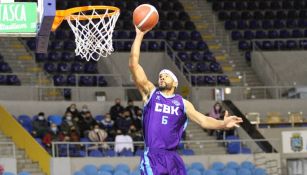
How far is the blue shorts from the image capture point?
916 centimetres

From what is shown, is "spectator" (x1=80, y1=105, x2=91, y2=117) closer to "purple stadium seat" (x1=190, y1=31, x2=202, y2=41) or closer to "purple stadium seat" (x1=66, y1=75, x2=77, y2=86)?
"purple stadium seat" (x1=66, y1=75, x2=77, y2=86)

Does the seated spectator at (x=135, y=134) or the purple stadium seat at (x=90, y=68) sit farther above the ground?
the purple stadium seat at (x=90, y=68)

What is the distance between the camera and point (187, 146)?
79.4 ft

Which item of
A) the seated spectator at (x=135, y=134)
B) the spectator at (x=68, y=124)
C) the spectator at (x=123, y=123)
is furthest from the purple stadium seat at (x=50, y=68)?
the seated spectator at (x=135, y=134)

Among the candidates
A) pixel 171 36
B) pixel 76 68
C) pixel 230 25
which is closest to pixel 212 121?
pixel 76 68

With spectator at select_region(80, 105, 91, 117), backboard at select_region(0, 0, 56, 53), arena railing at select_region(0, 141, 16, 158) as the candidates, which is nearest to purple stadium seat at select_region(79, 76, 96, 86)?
spectator at select_region(80, 105, 91, 117)

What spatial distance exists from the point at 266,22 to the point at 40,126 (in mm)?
11570

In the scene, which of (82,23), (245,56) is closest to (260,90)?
(245,56)

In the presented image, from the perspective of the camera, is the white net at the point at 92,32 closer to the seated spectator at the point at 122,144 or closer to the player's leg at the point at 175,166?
the player's leg at the point at 175,166

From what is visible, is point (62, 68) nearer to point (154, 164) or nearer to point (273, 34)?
point (273, 34)

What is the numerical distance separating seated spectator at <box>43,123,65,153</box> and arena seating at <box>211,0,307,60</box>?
9.51 m

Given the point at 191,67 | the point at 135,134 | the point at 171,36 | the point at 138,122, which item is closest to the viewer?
the point at 135,134

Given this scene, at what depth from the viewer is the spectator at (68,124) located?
2230 centimetres

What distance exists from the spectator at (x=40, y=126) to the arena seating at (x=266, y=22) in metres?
9.59
